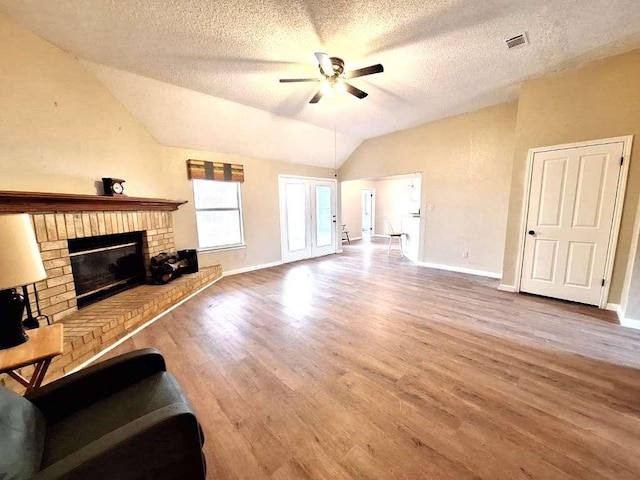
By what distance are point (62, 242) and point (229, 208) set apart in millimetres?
2663

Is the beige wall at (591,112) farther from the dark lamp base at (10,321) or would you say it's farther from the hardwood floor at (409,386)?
the dark lamp base at (10,321)

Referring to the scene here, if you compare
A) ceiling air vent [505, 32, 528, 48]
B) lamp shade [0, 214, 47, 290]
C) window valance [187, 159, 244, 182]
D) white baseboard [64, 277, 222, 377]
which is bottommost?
white baseboard [64, 277, 222, 377]

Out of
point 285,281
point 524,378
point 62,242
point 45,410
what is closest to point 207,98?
point 62,242

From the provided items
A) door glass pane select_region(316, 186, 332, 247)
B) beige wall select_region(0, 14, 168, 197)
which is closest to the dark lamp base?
beige wall select_region(0, 14, 168, 197)

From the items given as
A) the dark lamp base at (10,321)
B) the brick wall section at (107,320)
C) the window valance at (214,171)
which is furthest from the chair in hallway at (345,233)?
the dark lamp base at (10,321)

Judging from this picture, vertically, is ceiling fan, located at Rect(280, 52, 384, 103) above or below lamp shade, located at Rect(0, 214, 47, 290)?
above

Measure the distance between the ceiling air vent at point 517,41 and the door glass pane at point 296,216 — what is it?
424 centimetres

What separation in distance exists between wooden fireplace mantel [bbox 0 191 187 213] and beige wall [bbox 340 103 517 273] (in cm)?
478

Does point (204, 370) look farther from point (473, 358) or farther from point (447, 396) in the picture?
point (473, 358)

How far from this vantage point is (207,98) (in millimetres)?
3572

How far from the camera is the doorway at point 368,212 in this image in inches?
377

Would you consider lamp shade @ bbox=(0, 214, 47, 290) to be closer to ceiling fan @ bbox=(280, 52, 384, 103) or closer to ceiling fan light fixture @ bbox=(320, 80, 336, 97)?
ceiling fan @ bbox=(280, 52, 384, 103)

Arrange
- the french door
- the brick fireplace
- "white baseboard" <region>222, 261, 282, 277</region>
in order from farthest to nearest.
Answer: the french door, "white baseboard" <region>222, 261, 282, 277</region>, the brick fireplace

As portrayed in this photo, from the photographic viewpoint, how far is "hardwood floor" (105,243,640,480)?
1282mm
